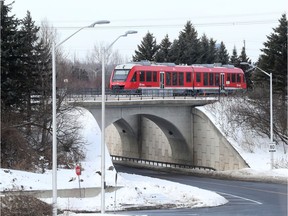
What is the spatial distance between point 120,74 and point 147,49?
90.4ft

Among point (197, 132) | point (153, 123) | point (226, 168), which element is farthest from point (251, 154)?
point (153, 123)

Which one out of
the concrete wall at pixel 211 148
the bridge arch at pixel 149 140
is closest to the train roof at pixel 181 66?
the bridge arch at pixel 149 140

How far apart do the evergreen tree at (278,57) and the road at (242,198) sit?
14.2 metres

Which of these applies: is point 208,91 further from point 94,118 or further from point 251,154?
point 94,118

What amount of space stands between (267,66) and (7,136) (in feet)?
100

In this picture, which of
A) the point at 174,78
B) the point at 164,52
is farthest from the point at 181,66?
the point at 164,52

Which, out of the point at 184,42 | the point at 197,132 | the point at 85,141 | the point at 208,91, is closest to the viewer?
the point at 85,141

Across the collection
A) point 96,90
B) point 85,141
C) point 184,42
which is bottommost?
point 85,141

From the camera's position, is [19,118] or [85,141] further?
[85,141]

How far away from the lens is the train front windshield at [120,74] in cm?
5409

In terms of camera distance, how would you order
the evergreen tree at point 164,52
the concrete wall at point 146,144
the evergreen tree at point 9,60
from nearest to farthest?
the evergreen tree at point 9,60, the concrete wall at point 146,144, the evergreen tree at point 164,52

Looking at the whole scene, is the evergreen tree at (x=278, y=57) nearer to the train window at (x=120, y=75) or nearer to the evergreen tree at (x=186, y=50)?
the train window at (x=120, y=75)

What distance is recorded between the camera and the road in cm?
2502

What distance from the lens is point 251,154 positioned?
46.4m
